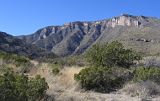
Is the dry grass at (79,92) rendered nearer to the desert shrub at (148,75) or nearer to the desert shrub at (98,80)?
the desert shrub at (98,80)

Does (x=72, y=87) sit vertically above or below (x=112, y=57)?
below

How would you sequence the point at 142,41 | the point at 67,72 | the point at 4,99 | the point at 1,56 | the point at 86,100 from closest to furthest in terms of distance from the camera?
the point at 4,99
the point at 86,100
the point at 67,72
the point at 1,56
the point at 142,41

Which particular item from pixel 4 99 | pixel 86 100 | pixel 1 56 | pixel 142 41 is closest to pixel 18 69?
pixel 1 56

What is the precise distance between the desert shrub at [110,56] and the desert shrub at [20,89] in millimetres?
4962

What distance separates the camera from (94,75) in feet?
40.5

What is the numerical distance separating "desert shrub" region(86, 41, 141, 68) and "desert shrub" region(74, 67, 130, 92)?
1.89 meters

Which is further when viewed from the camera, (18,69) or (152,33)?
(152,33)

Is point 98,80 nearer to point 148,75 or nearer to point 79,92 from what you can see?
point 79,92

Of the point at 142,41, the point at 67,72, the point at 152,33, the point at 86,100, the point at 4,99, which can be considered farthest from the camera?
the point at 152,33

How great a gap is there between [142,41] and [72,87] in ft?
467

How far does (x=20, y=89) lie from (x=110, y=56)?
20.7ft

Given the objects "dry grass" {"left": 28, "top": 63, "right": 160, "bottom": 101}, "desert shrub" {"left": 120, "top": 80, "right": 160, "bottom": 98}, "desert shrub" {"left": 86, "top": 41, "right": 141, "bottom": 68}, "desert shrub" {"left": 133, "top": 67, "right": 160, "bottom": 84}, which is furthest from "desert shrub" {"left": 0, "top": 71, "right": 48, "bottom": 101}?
"desert shrub" {"left": 86, "top": 41, "right": 141, "bottom": 68}

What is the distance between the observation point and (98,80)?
40.7ft

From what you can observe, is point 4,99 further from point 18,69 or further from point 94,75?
point 18,69
